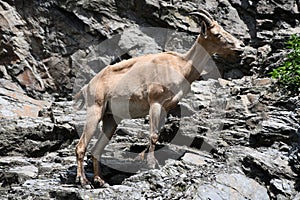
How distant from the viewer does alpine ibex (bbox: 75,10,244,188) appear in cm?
852

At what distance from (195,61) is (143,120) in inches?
122

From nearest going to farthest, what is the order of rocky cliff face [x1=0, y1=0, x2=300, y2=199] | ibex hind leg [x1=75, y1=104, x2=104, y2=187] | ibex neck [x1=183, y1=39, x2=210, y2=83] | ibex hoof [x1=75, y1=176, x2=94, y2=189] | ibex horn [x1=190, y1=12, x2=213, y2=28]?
rocky cliff face [x1=0, y1=0, x2=300, y2=199], ibex hoof [x1=75, y1=176, x2=94, y2=189], ibex hind leg [x1=75, y1=104, x2=104, y2=187], ibex neck [x1=183, y1=39, x2=210, y2=83], ibex horn [x1=190, y1=12, x2=213, y2=28]

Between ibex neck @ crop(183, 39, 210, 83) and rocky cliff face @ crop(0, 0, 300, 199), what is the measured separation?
1525mm

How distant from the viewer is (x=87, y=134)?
339 inches

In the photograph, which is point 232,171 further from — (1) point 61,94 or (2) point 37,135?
(1) point 61,94

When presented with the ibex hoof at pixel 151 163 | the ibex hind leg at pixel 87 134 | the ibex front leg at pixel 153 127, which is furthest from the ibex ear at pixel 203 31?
the ibex hoof at pixel 151 163

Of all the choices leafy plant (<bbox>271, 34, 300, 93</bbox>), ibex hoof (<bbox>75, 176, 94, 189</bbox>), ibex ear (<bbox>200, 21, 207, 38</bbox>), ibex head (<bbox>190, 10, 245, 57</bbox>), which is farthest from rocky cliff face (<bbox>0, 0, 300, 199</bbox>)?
ibex ear (<bbox>200, 21, 207, 38</bbox>)

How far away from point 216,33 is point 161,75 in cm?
140

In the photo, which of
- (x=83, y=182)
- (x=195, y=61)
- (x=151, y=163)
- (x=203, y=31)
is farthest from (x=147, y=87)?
(x=83, y=182)

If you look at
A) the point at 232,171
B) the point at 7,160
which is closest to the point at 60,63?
the point at 7,160

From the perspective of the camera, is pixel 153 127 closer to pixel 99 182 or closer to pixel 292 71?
pixel 99 182

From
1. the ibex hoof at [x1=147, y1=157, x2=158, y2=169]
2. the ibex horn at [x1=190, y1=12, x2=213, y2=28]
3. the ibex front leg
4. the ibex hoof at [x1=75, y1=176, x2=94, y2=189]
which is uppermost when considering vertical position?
the ibex horn at [x1=190, y1=12, x2=213, y2=28]

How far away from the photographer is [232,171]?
7.88 meters

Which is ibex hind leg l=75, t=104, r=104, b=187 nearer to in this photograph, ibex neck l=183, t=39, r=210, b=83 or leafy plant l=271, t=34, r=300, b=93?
ibex neck l=183, t=39, r=210, b=83
